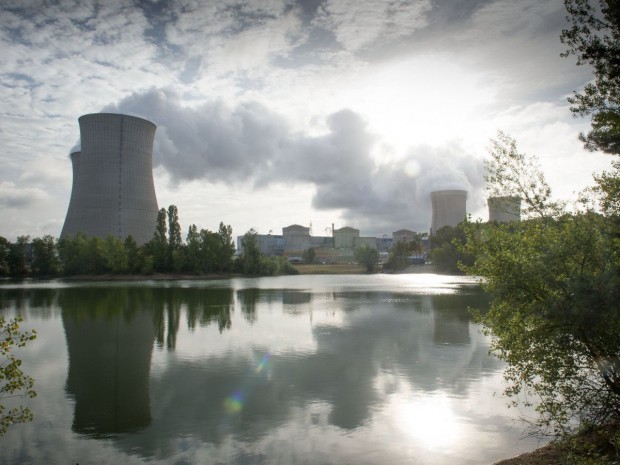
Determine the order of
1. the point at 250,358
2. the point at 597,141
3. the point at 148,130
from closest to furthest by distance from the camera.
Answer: the point at 597,141 → the point at 250,358 → the point at 148,130

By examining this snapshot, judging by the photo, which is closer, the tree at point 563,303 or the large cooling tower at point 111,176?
the tree at point 563,303

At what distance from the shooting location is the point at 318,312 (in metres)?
26.3

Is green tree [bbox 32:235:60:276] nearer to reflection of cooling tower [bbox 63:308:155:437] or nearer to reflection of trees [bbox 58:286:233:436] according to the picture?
reflection of trees [bbox 58:286:233:436]

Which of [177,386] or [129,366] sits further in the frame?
[129,366]

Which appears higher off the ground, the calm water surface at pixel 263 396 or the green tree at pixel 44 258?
the green tree at pixel 44 258

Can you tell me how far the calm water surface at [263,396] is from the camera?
25.0 feet

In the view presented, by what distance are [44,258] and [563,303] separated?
7543 cm

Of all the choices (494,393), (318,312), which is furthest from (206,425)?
(318,312)

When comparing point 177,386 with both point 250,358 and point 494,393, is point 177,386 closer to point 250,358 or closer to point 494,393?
point 250,358

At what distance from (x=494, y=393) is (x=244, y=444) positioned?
602cm

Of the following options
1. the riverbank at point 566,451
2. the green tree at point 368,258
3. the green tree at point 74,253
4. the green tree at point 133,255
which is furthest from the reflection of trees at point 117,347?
the green tree at point 368,258

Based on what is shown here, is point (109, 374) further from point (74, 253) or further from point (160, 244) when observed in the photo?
point (74, 253)

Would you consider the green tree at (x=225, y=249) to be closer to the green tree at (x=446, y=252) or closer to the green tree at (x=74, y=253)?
the green tree at (x=74, y=253)

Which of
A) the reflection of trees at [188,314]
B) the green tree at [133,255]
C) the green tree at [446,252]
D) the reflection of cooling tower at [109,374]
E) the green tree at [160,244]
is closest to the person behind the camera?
the reflection of cooling tower at [109,374]
